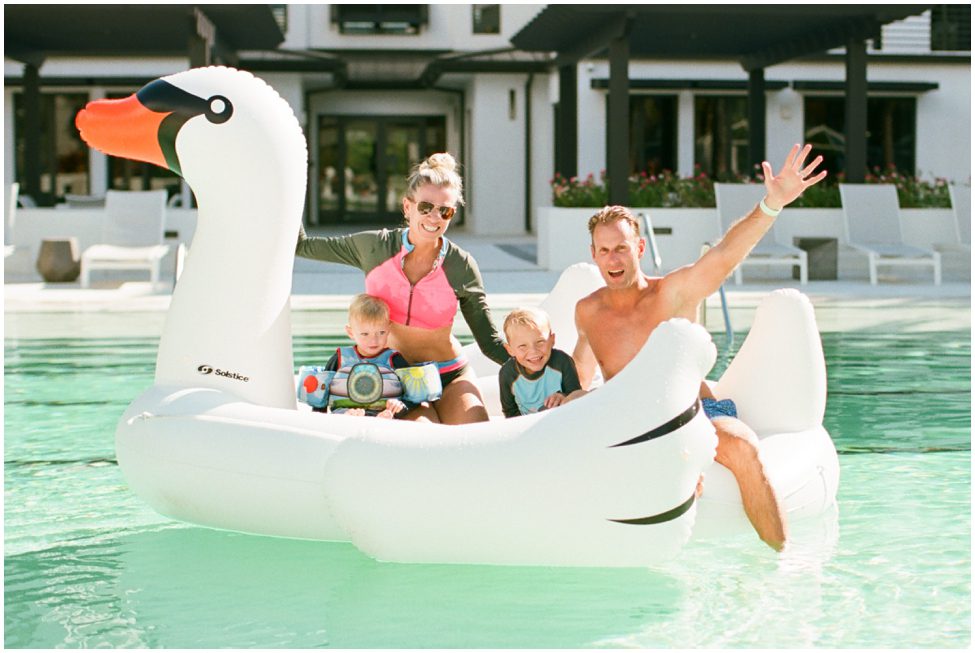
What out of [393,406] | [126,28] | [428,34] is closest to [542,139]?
[428,34]

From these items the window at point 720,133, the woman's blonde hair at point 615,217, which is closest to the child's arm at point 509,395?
the woman's blonde hair at point 615,217

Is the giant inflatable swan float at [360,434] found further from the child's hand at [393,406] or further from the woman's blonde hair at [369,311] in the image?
the child's hand at [393,406]

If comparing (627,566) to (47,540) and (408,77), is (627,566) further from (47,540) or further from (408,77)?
(408,77)

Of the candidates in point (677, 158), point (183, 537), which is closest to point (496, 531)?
point (183, 537)

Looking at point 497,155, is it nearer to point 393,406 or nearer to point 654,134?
point 654,134

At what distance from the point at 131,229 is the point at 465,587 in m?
11.1

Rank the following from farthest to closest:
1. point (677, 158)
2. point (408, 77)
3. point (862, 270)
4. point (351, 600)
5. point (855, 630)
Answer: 1. point (408, 77)
2. point (677, 158)
3. point (862, 270)
4. point (351, 600)
5. point (855, 630)

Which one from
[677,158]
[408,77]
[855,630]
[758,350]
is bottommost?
[855,630]

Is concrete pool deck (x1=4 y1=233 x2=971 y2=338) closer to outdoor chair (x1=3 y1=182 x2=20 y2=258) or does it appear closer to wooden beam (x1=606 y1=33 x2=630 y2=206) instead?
outdoor chair (x1=3 y1=182 x2=20 y2=258)

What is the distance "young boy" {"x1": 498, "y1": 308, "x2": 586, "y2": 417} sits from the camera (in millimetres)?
4402

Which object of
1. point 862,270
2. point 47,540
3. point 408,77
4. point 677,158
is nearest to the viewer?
point 47,540

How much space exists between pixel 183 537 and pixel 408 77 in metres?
23.1

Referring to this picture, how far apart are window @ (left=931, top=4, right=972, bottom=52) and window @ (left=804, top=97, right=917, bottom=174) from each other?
1.47 m

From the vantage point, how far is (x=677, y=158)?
24312 mm
